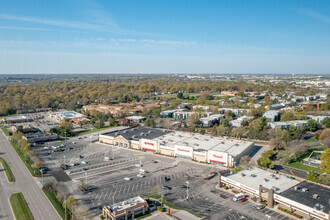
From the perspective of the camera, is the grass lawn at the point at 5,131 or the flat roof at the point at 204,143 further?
the grass lawn at the point at 5,131

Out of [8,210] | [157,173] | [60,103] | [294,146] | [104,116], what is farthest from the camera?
[60,103]

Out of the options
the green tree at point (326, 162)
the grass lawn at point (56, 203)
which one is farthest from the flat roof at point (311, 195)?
the grass lawn at point (56, 203)

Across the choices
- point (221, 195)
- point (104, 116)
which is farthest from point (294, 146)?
point (104, 116)

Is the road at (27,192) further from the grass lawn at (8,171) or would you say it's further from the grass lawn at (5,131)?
the grass lawn at (5,131)

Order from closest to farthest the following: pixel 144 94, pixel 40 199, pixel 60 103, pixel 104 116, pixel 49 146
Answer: pixel 40 199 < pixel 49 146 < pixel 104 116 < pixel 60 103 < pixel 144 94

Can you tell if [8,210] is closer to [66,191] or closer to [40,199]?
[40,199]

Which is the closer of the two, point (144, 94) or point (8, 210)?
point (8, 210)
